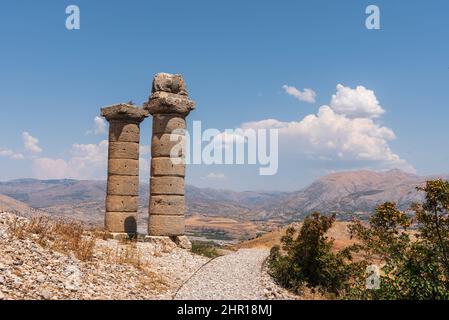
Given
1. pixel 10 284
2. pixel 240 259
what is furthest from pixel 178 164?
pixel 10 284

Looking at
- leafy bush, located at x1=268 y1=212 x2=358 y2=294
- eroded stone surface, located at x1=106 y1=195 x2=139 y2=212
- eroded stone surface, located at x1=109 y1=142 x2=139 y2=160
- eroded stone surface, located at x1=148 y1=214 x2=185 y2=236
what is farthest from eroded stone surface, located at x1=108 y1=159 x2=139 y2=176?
leafy bush, located at x1=268 y1=212 x2=358 y2=294

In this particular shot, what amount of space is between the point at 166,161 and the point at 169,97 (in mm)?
3442

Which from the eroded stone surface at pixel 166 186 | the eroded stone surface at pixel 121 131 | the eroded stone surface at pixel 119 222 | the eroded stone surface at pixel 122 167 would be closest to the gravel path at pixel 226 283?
the eroded stone surface at pixel 166 186

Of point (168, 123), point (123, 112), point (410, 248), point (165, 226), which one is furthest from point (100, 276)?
point (123, 112)

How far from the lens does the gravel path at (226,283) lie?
13047 mm

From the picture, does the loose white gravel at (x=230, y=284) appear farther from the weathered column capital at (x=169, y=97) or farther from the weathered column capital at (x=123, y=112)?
the weathered column capital at (x=123, y=112)

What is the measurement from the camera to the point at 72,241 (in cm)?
1574

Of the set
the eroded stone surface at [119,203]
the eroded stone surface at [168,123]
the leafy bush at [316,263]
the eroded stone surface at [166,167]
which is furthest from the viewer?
the eroded stone surface at [119,203]

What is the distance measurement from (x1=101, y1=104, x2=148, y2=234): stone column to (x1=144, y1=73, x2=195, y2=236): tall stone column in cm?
259

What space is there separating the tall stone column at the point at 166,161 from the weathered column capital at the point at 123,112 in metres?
2.21

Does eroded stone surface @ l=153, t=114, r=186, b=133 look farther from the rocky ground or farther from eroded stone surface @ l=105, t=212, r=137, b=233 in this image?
the rocky ground

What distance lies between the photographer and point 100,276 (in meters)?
13.5

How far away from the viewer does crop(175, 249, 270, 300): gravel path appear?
514 inches
